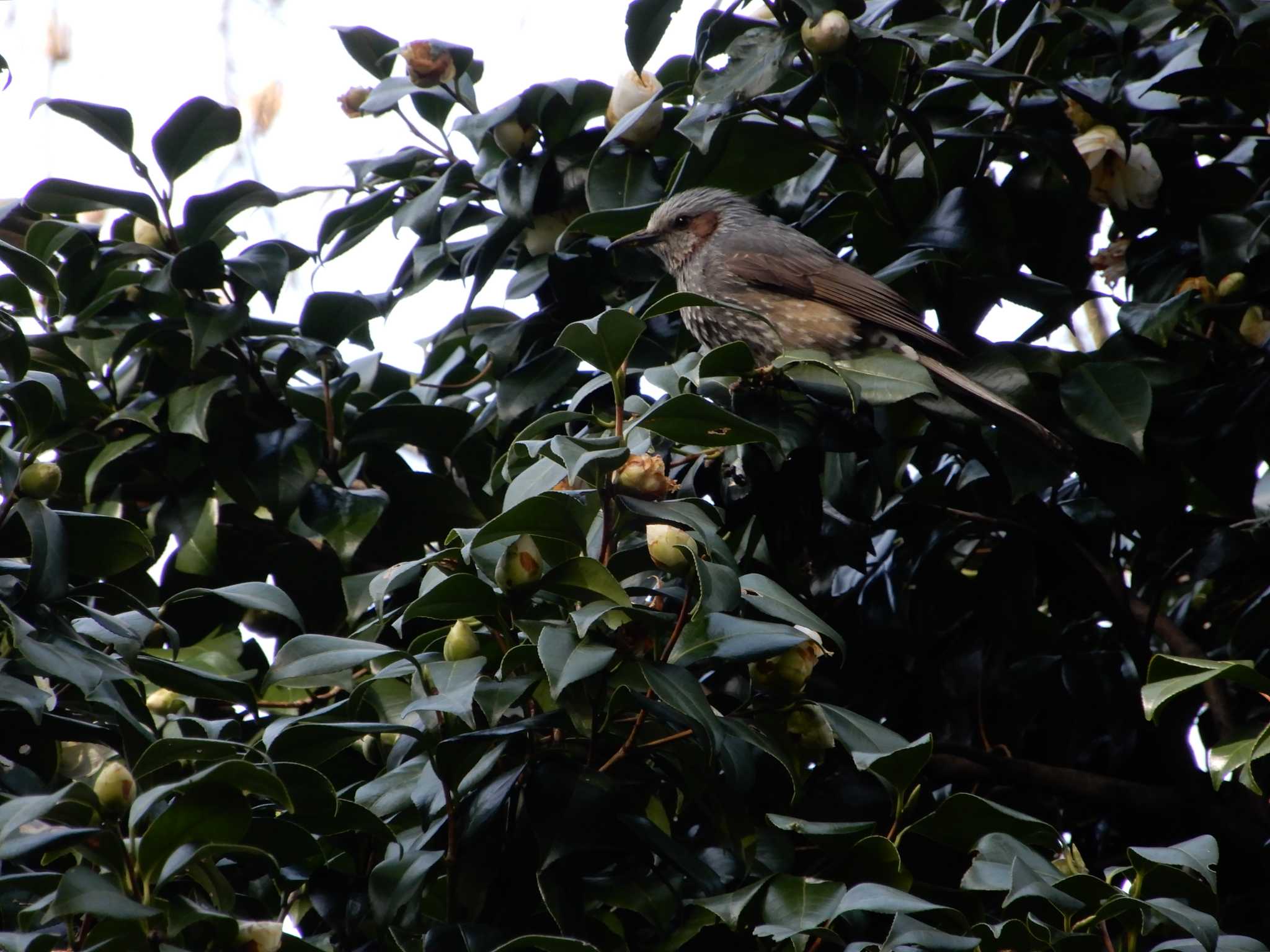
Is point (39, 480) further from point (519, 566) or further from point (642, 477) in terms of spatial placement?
point (642, 477)

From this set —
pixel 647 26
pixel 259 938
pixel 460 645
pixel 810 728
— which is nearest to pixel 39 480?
pixel 460 645

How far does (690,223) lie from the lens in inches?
143

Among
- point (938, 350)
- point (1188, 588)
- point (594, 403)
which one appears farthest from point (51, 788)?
→ point (1188, 588)

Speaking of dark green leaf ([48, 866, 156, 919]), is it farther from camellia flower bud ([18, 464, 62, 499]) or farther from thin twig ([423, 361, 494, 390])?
thin twig ([423, 361, 494, 390])

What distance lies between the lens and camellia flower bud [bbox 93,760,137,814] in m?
1.56

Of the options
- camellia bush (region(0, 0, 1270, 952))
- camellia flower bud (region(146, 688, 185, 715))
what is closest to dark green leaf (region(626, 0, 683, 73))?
camellia bush (region(0, 0, 1270, 952))

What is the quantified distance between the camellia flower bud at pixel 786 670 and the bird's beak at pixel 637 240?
4.27 ft

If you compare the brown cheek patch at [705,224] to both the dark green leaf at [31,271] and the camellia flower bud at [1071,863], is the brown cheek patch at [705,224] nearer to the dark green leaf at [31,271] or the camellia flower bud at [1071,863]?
the dark green leaf at [31,271]

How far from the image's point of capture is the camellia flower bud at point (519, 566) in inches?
64.3

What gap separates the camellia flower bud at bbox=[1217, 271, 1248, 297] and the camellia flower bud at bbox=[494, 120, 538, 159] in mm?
1590

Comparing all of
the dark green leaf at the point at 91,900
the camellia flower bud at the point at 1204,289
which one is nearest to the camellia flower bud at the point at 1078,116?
the camellia flower bud at the point at 1204,289

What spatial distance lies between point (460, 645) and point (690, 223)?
2.18 meters

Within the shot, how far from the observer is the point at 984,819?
1717 mm

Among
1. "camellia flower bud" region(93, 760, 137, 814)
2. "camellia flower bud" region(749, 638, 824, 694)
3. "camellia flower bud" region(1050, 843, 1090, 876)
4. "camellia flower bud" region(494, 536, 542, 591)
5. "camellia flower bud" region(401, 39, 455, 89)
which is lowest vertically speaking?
"camellia flower bud" region(1050, 843, 1090, 876)
